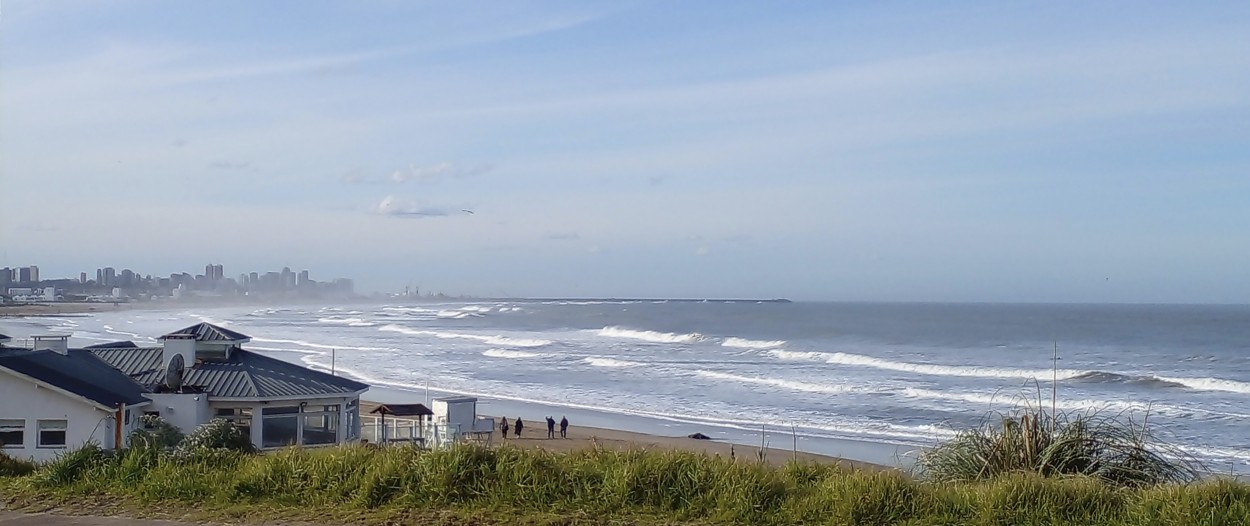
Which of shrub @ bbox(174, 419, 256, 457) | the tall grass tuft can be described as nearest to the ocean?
the tall grass tuft

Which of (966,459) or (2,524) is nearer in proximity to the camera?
(2,524)

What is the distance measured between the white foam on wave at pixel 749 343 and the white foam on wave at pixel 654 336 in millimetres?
2696

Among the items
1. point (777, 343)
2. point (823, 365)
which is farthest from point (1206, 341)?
point (823, 365)

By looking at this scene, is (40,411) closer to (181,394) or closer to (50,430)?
(50,430)

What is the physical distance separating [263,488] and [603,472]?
2251 mm

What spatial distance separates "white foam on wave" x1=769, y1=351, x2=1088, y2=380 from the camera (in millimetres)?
47919

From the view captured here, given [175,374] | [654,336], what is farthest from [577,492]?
[654,336]

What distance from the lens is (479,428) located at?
2527cm

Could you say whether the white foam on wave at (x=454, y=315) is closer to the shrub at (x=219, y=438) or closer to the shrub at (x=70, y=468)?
the shrub at (x=219, y=438)

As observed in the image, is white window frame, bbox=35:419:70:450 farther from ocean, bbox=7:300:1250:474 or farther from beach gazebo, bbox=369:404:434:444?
ocean, bbox=7:300:1250:474

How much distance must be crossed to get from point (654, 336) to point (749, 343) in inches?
495

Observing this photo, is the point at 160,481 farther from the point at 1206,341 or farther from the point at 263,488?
the point at 1206,341

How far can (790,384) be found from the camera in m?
42.4

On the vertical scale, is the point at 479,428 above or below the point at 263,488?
below
